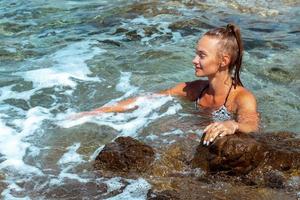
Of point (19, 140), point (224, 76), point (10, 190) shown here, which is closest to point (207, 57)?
point (224, 76)

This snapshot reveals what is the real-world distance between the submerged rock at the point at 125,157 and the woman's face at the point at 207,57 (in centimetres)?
113

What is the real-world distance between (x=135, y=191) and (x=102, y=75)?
11.0ft

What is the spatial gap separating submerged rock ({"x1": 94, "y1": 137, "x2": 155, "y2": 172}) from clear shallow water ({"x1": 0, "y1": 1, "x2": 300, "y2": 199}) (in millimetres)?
150

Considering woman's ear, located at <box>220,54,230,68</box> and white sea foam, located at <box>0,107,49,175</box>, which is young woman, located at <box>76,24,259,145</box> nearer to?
woman's ear, located at <box>220,54,230,68</box>

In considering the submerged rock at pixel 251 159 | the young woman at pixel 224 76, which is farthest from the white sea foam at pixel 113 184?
the young woman at pixel 224 76

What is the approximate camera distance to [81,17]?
10.6 m

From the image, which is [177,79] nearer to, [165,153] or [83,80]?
[83,80]

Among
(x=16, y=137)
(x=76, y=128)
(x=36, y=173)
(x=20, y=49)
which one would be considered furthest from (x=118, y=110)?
(x=20, y=49)

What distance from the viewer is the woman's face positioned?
4965 mm

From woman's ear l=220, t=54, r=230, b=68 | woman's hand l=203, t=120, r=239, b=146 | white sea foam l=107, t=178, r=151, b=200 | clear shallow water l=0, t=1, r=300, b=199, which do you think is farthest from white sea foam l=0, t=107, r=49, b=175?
woman's ear l=220, t=54, r=230, b=68

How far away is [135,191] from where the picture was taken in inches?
149

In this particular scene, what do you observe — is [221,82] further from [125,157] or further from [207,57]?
[125,157]

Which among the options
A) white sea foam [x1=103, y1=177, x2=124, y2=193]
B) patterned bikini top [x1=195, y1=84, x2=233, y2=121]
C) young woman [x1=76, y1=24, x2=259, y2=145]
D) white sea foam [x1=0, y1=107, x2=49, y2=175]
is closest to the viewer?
white sea foam [x1=103, y1=177, x2=124, y2=193]

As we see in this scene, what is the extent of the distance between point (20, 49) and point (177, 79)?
2.83m
